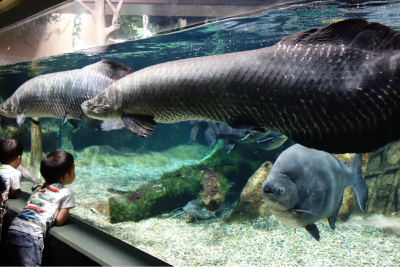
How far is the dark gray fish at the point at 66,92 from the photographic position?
11.4 ft

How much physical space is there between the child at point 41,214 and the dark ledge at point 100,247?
0.65 feet

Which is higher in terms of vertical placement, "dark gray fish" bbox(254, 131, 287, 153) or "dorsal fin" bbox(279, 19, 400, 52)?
"dorsal fin" bbox(279, 19, 400, 52)

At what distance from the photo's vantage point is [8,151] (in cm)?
412

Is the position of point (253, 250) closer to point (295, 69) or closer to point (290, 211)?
point (290, 211)

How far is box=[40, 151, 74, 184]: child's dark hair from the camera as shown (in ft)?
10.0

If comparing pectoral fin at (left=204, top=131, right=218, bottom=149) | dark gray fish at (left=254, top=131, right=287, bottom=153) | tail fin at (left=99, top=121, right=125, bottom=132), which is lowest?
pectoral fin at (left=204, top=131, right=218, bottom=149)

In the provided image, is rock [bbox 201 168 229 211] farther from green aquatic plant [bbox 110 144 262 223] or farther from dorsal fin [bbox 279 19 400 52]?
dorsal fin [bbox 279 19 400 52]

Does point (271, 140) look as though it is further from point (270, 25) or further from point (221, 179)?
point (270, 25)

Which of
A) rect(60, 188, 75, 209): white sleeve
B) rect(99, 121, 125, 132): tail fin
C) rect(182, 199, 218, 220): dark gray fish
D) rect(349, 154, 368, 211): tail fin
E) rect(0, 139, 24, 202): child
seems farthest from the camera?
rect(182, 199, 218, 220): dark gray fish

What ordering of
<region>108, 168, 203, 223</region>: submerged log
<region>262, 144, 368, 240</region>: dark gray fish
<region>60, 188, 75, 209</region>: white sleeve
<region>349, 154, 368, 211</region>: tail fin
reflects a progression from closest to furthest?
<region>262, 144, 368, 240</region>: dark gray fish, <region>349, 154, 368, 211</region>: tail fin, <region>60, 188, 75, 209</region>: white sleeve, <region>108, 168, 203, 223</region>: submerged log

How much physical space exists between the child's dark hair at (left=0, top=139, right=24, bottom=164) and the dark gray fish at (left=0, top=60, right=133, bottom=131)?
77cm

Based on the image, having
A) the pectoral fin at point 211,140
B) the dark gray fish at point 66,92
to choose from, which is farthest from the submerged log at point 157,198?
the dark gray fish at point 66,92

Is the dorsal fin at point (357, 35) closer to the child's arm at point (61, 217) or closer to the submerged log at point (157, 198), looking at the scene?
the child's arm at point (61, 217)

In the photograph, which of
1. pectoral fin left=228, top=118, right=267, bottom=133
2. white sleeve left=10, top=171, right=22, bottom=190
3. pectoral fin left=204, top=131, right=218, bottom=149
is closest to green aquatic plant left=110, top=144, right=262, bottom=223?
pectoral fin left=204, top=131, right=218, bottom=149
